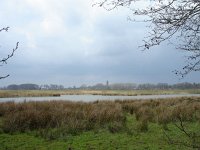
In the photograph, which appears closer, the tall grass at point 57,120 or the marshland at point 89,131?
the marshland at point 89,131

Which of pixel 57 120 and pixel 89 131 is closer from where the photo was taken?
pixel 89 131

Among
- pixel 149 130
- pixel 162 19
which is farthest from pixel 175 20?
pixel 149 130

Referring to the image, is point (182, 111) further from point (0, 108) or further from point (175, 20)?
point (175, 20)

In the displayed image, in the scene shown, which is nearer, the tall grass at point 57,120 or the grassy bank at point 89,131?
the grassy bank at point 89,131

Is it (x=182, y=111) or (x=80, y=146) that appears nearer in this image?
(x=80, y=146)

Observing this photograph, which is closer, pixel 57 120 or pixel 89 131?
pixel 89 131

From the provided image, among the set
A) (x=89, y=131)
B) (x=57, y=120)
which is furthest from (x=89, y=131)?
(x=57, y=120)

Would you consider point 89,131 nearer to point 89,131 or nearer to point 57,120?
point 89,131

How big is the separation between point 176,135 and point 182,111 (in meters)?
5.50

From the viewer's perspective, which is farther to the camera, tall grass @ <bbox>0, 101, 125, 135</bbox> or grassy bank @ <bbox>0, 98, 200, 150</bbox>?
tall grass @ <bbox>0, 101, 125, 135</bbox>

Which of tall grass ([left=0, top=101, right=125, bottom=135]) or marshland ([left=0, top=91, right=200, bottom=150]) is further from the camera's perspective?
tall grass ([left=0, top=101, right=125, bottom=135])

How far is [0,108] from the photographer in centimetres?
1791

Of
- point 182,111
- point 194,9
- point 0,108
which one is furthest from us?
point 0,108

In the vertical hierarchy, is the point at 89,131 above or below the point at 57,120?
below
